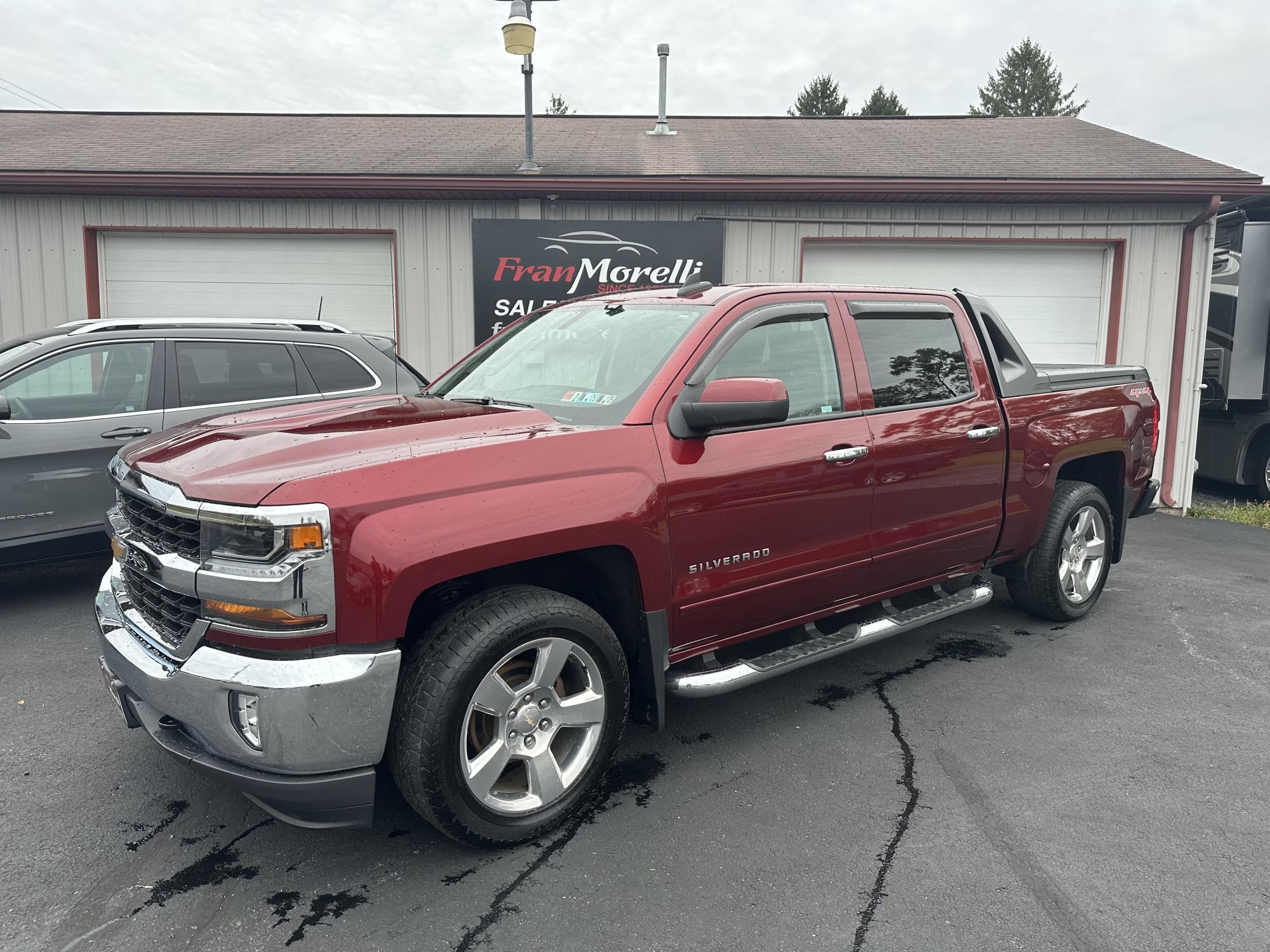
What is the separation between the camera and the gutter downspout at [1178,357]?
384 inches

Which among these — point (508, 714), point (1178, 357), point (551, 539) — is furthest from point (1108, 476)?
point (1178, 357)

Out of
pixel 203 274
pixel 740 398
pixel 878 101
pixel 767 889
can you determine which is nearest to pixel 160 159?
pixel 203 274

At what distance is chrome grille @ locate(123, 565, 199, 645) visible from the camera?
271cm

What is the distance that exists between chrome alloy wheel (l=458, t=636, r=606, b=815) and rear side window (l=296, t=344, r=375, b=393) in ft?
12.3

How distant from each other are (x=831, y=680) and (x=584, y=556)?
1.96 m

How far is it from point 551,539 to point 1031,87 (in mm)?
53710

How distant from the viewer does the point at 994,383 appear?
15.4ft

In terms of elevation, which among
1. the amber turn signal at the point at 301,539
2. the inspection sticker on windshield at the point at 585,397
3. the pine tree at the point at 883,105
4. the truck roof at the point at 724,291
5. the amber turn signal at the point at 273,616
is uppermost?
the pine tree at the point at 883,105

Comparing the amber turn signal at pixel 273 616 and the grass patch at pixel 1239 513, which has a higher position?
the amber turn signal at pixel 273 616

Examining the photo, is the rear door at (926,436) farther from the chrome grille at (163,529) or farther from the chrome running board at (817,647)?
the chrome grille at (163,529)

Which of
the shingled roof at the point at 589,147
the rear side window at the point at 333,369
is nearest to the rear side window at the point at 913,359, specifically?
Answer: the rear side window at the point at 333,369

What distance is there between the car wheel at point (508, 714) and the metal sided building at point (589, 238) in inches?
288

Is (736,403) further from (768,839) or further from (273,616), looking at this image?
(273,616)

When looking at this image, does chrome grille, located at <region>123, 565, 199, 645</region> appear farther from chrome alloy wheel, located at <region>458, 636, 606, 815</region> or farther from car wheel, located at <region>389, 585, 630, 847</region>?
chrome alloy wheel, located at <region>458, 636, 606, 815</region>
